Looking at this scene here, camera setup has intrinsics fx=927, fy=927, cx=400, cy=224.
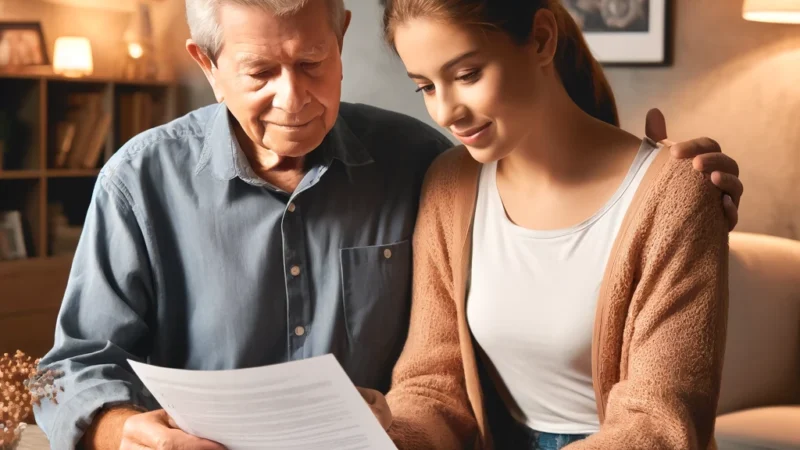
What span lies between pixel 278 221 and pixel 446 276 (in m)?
0.28

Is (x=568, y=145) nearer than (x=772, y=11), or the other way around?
(x=568, y=145)

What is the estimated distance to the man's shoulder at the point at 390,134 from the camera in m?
1.59

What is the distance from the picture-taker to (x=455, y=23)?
1.23m

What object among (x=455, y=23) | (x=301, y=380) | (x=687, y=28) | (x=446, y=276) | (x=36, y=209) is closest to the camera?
(x=301, y=380)

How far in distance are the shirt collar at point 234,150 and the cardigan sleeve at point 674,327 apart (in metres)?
0.52

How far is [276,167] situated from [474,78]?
0.43 metres

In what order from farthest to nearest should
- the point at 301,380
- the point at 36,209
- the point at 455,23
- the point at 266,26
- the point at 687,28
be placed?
the point at 36,209
the point at 687,28
the point at 266,26
the point at 455,23
the point at 301,380

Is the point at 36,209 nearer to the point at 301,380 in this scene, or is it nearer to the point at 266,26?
the point at 266,26

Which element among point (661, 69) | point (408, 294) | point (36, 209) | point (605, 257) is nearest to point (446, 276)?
point (408, 294)

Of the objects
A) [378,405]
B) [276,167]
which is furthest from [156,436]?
[276,167]

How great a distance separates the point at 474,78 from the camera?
1.25 metres

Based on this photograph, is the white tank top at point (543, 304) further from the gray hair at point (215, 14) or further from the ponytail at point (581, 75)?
the gray hair at point (215, 14)

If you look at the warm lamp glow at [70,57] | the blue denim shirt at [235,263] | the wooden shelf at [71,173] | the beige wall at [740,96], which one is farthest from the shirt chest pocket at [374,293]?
the warm lamp glow at [70,57]

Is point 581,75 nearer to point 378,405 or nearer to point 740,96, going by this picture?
point 378,405
